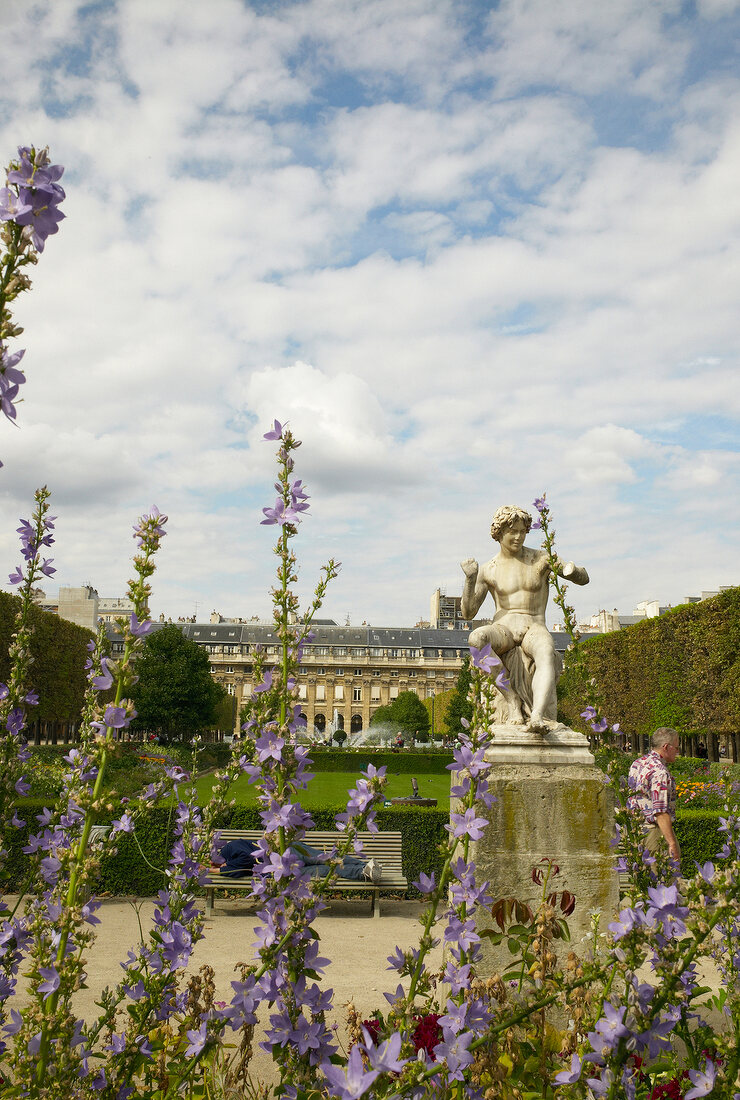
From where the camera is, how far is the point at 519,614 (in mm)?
5262

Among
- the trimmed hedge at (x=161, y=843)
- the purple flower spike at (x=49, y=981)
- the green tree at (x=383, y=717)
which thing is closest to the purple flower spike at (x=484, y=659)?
the purple flower spike at (x=49, y=981)

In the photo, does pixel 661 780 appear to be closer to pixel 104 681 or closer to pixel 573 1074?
pixel 573 1074

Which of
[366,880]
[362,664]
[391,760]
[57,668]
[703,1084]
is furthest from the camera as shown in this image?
[362,664]

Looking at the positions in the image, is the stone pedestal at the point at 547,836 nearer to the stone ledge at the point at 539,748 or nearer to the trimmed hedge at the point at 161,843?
the stone ledge at the point at 539,748

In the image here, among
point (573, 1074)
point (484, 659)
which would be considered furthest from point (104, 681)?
point (573, 1074)

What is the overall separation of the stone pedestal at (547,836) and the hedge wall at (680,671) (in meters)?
19.0

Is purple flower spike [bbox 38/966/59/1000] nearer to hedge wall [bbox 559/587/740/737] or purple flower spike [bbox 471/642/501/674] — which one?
purple flower spike [bbox 471/642/501/674]

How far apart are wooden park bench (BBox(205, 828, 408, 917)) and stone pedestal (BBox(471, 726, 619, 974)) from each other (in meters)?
4.98

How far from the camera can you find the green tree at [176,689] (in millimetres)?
36684

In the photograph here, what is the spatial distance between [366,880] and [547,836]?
238 inches

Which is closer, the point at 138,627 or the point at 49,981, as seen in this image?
the point at 49,981

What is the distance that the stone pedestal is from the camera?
14.2 ft

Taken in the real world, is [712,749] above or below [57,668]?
below

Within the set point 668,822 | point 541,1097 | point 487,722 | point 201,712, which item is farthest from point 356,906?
point 201,712
